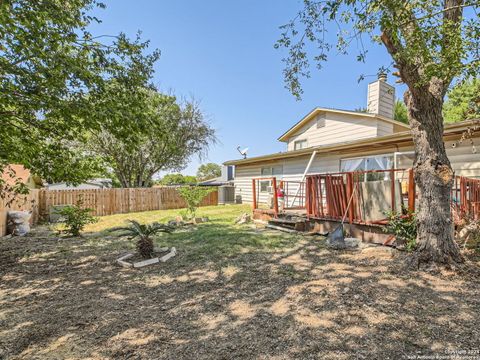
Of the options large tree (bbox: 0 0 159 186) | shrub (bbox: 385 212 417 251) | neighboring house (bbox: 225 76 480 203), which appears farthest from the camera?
neighboring house (bbox: 225 76 480 203)

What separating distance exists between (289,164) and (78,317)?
1013 centimetres

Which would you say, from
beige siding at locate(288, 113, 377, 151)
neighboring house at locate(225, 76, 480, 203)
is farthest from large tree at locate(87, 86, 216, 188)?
beige siding at locate(288, 113, 377, 151)

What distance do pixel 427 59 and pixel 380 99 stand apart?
26.7 ft

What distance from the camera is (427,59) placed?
3250mm

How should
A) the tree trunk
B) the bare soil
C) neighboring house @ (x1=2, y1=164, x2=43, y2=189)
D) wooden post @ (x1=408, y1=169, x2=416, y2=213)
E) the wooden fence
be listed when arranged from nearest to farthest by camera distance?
the bare soil
the tree trunk
wooden post @ (x1=408, y1=169, x2=416, y2=213)
neighboring house @ (x1=2, y1=164, x2=43, y2=189)
the wooden fence

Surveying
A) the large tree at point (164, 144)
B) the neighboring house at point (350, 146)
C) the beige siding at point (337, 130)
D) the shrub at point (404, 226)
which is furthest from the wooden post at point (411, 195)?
the large tree at point (164, 144)

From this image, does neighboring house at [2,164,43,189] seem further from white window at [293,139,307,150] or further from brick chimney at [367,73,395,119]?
brick chimney at [367,73,395,119]

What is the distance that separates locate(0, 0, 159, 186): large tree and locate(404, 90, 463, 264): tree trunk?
4.60 metres

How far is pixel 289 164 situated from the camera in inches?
464

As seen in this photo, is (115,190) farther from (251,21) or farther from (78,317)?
(78,317)

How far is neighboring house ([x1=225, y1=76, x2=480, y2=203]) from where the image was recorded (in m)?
6.38

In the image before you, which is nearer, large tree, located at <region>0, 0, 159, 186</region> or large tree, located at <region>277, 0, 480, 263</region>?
large tree, located at <region>277, 0, 480, 263</region>

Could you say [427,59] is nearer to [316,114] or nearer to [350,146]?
[350,146]

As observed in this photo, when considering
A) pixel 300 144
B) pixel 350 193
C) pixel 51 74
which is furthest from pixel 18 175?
pixel 350 193
